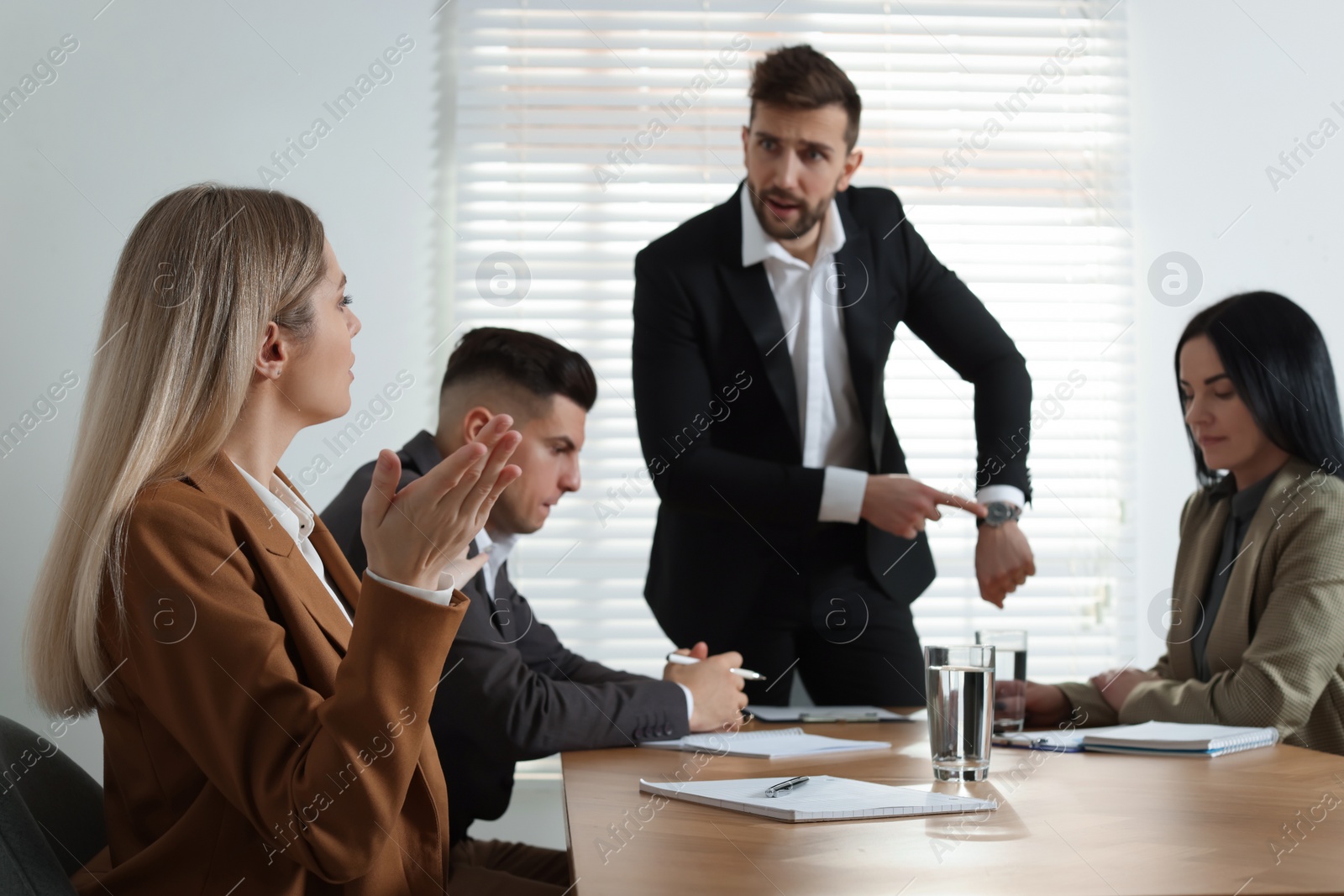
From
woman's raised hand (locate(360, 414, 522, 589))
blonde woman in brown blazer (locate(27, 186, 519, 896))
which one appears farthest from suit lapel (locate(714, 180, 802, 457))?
woman's raised hand (locate(360, 414, 522, 589))

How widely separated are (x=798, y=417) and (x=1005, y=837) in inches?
51.0

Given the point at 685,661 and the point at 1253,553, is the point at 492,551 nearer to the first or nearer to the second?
the point at 685,661

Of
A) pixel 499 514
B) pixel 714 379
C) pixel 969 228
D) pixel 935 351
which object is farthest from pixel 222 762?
pixel 969 228

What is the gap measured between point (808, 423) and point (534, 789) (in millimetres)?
1311

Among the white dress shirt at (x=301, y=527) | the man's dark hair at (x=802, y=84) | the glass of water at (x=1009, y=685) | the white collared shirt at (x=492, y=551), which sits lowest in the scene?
the glass of water at (x=1009, y=685)

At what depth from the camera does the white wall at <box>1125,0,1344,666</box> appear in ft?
10.1

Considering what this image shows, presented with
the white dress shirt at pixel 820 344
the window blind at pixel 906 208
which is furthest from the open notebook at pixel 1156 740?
the window blind at pixel 906 208

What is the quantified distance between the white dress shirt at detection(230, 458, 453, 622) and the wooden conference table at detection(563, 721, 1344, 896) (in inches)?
9.0

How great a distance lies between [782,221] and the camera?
2.11m

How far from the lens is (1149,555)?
305cm

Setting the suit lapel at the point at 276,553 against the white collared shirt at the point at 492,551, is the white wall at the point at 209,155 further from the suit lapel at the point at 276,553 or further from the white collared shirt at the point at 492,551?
the suit lapel at the point at 276,553

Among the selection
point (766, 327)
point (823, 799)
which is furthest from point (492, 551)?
point (823, 799)

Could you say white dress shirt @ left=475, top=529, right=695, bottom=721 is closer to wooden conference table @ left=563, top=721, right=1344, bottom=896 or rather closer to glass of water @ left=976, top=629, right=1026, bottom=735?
wooden conference table @ left=563, top=721, right=1344, bottom=896

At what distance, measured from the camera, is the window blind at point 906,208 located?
2.89 m
